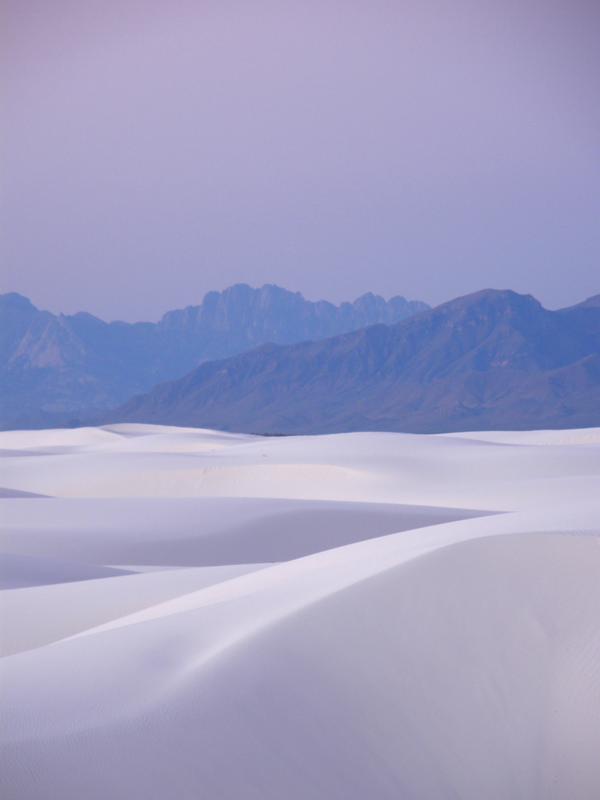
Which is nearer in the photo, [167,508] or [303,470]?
[167,508]

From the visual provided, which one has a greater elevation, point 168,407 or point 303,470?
point 168,407

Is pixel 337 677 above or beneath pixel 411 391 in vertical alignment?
beneath

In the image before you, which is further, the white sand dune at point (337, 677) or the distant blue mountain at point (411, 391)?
the distant blue mountain at point (411, 391)

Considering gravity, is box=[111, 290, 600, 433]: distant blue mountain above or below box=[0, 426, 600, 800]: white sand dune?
above

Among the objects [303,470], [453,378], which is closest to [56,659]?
[303,470]

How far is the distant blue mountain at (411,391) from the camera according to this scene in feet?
498

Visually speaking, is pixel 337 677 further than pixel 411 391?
No

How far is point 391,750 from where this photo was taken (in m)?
3.89

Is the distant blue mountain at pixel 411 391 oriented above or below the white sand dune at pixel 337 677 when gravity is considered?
above

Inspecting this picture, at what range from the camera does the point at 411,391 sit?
175 metres

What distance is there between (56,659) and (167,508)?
28.9ft

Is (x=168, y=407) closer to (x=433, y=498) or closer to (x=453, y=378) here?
(x=453, y=378)

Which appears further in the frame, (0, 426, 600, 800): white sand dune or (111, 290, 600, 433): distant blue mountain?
(111, 290, 600, 433): distant blue mountain

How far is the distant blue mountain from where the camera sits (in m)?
152
